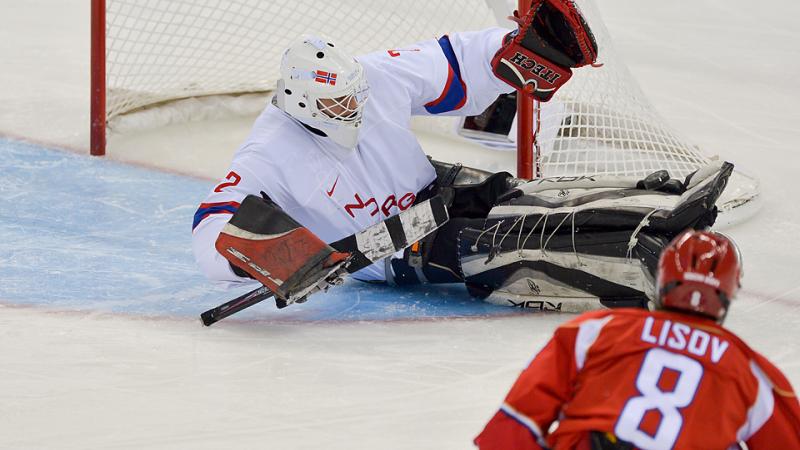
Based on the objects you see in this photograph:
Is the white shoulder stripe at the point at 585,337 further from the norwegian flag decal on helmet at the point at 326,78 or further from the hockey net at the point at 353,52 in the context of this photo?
the hockey net at the point at 353,52

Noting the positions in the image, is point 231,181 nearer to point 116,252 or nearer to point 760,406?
point 116,252

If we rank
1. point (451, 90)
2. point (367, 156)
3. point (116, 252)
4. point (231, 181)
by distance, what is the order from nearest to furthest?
1. point (231, 181)
2. point (367, 156)
3. point (451, 90)
4. point (116, 252)

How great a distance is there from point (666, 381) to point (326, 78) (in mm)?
1621

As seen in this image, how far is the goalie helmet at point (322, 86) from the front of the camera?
3.22 metres

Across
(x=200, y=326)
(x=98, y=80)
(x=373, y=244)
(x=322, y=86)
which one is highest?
(x=322, y=86)

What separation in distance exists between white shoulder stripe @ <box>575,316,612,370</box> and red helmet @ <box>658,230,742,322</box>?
0.09 metres

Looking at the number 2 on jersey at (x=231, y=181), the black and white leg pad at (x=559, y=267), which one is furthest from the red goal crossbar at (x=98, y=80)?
the number 2 on jersey at (x=231, y=181)

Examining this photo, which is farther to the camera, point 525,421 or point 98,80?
point 98,80

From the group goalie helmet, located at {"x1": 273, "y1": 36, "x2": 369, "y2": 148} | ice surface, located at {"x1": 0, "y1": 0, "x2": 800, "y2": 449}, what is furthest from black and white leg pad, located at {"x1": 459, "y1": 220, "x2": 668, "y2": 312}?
goalie helmet, located at {"x1": 273, "y1": 36, "x2": 369, "y2": 148}

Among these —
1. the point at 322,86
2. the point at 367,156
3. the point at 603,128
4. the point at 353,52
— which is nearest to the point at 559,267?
the point at 367,156

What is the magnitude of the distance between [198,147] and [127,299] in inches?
64.3

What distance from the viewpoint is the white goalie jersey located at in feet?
10.5

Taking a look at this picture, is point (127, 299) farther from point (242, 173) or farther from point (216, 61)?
point (216, 61)

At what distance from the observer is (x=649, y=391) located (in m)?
1.79
